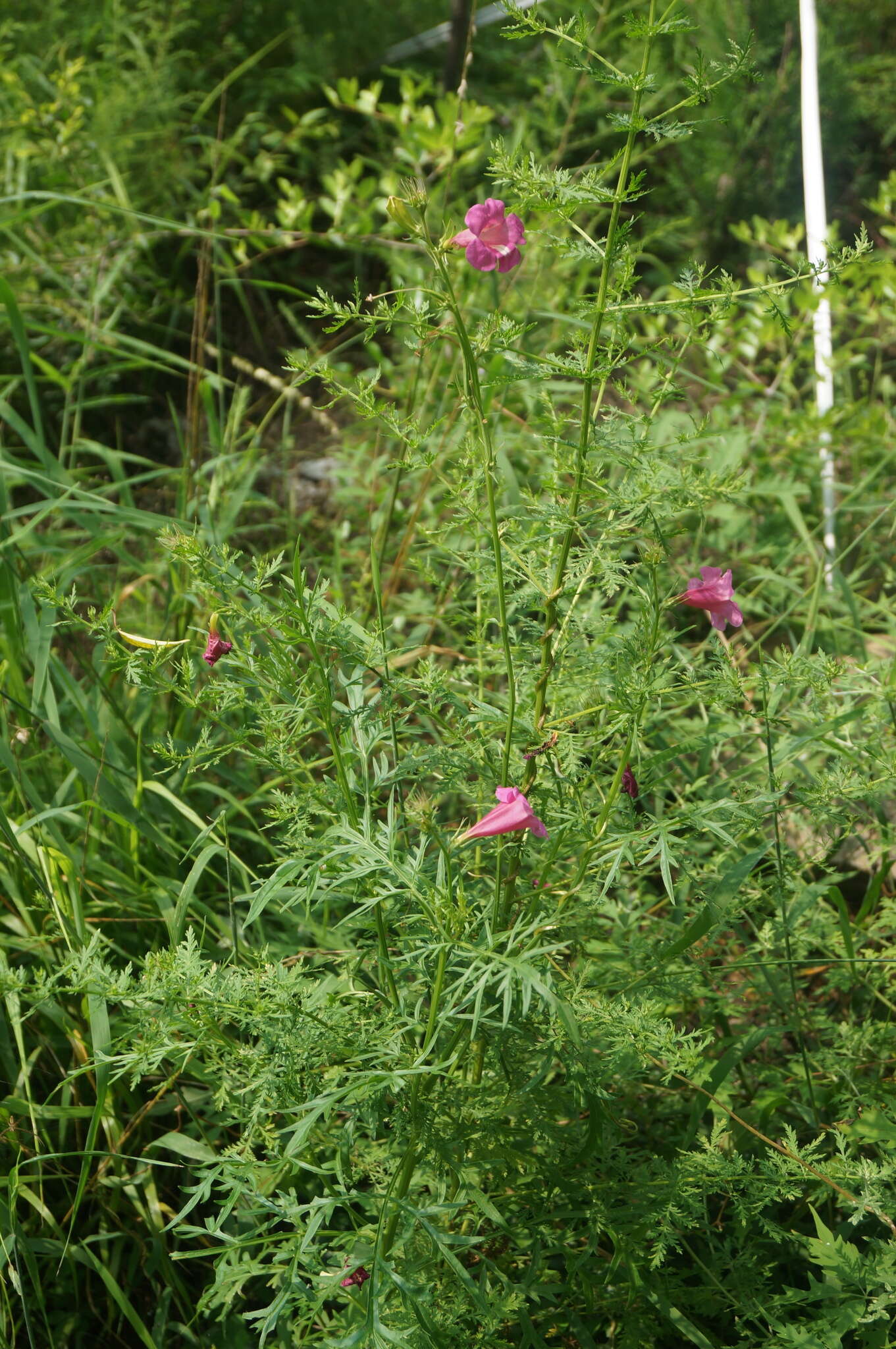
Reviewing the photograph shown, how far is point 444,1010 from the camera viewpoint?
1.03 meters

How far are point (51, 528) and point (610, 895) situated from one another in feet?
4.49

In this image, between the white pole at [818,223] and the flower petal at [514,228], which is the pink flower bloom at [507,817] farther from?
the white pole at [818,223]

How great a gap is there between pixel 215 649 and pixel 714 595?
1.69ft

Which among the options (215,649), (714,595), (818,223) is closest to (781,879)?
(714,595)

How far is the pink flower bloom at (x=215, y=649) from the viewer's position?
1156mm

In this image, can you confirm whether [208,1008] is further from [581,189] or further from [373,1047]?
[581,189]

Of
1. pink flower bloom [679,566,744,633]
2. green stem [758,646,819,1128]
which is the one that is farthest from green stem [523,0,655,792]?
green stem [758,646,819,1128]

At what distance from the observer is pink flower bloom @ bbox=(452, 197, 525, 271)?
105 cm

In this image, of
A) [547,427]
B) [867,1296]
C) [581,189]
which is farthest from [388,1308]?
[581,189]

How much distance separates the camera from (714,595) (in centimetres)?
117

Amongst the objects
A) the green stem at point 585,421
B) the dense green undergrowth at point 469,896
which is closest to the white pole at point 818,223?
the dense green undergrowth at point 469,896

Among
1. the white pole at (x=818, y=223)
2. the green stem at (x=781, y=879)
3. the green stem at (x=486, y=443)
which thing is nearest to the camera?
the green stem at (x=486, y=443)

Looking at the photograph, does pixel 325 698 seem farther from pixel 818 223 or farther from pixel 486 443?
pixel 818 223

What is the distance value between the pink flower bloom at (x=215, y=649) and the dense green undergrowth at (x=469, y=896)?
1.2 inches
